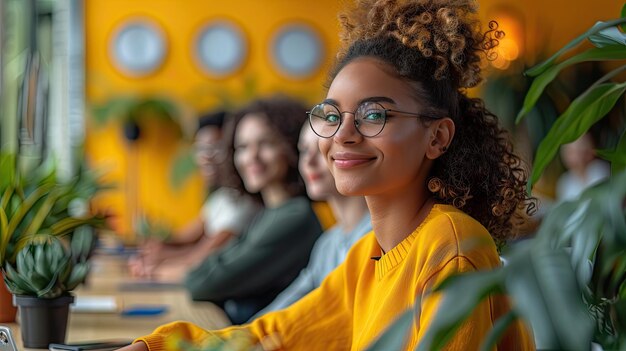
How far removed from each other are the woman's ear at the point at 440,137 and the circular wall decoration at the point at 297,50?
19.7 feet

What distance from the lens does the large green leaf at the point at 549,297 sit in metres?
0.61

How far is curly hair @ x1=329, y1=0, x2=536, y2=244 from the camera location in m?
1.39

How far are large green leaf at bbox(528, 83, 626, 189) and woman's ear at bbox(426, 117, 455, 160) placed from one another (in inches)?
6.5

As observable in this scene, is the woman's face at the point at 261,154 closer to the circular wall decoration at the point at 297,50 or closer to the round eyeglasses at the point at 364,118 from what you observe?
the round eyeglasses at the point at 364,118

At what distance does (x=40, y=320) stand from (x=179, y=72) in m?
5.51

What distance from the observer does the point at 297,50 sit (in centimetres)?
739

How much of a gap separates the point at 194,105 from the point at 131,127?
1.61ft

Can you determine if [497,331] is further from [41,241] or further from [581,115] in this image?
[41,241]

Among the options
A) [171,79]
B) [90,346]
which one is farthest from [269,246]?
[171,79]

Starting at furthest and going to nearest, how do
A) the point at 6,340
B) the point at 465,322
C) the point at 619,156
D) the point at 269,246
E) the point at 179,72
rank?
the point at 179,72 < the point at 269,246 < the point at 6,340 < the point at 619,156 < the point at 465,322

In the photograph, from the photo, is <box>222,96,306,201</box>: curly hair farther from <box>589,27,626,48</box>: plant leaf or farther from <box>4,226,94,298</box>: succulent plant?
<box>589,27,626,48</box>: plant leaf

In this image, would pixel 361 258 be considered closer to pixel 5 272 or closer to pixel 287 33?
pixel 5 272

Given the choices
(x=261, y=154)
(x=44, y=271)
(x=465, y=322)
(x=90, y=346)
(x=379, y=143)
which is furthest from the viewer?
(x=261, y=154)

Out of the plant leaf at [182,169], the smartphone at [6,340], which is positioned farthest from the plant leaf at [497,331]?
the plant leaf at [182,169]
